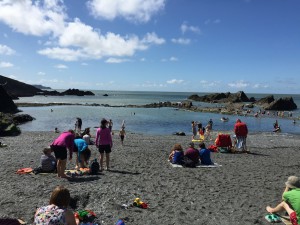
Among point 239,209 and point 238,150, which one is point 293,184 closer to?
Result: point 239,209

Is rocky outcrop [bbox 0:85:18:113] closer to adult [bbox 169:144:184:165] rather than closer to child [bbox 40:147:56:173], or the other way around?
adult [bbox 169:144:184:165]

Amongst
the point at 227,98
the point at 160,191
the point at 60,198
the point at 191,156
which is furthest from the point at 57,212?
the point at 227,98

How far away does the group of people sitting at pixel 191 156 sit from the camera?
45.2 ft

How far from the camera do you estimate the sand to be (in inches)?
313

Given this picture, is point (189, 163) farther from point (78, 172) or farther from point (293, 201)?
point (293, 201)

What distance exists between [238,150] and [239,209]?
35.8ft

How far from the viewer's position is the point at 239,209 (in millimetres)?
8578

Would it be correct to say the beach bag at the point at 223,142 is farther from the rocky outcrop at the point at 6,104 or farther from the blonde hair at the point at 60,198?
the rocky outcrop at the point at 6,104

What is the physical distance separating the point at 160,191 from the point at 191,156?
4.11 m

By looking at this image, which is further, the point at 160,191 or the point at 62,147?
the point at 62,147

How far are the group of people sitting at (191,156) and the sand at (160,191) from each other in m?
0.49

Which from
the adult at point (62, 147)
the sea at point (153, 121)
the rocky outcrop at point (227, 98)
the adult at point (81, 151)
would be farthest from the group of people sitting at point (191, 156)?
the rocky outcrop at point (227, 98)

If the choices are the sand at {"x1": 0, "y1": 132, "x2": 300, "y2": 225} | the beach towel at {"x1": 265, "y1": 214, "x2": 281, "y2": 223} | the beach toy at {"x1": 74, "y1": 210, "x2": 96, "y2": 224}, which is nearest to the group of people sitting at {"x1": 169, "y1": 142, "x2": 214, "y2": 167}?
the sand at {"x1": 0, "y1": 132, "x2": 300, "y2": 225}

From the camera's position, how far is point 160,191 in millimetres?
10008
